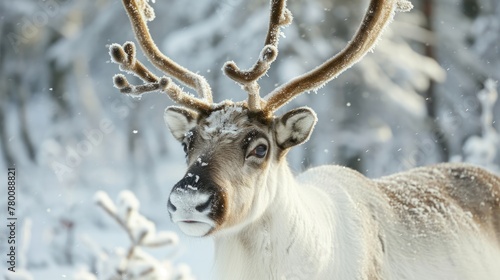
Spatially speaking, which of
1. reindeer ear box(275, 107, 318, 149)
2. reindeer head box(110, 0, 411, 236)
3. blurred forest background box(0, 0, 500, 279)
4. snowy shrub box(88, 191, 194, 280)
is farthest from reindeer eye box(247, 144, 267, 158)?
blurred forest background box(0, 0, 500, 279)

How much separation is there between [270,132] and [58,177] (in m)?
14.0

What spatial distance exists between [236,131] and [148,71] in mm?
775

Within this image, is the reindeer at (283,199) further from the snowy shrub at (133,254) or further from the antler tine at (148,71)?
the snowy shrub at (133,254)

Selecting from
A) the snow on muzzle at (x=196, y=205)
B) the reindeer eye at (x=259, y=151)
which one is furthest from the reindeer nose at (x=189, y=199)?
the reindeer eye at (x=259, y=151)

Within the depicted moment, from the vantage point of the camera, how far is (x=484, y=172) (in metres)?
6.10

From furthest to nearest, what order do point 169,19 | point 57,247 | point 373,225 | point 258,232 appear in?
point 169,19, point 57,247, point 373,225, point 258,232

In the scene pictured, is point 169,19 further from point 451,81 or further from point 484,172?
point 484,172

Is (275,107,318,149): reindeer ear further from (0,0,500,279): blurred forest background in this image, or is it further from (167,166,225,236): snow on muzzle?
(0,0,500,279): blurred forest background

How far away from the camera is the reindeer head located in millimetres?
4191

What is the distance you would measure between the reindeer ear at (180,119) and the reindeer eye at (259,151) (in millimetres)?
378

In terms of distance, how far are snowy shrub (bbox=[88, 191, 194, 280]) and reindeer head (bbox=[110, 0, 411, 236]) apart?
171 cm

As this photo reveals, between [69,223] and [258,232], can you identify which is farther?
[69,223]

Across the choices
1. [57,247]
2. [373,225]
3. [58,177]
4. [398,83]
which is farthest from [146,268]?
[58,177]

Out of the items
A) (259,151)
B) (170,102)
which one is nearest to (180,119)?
(259,151)
